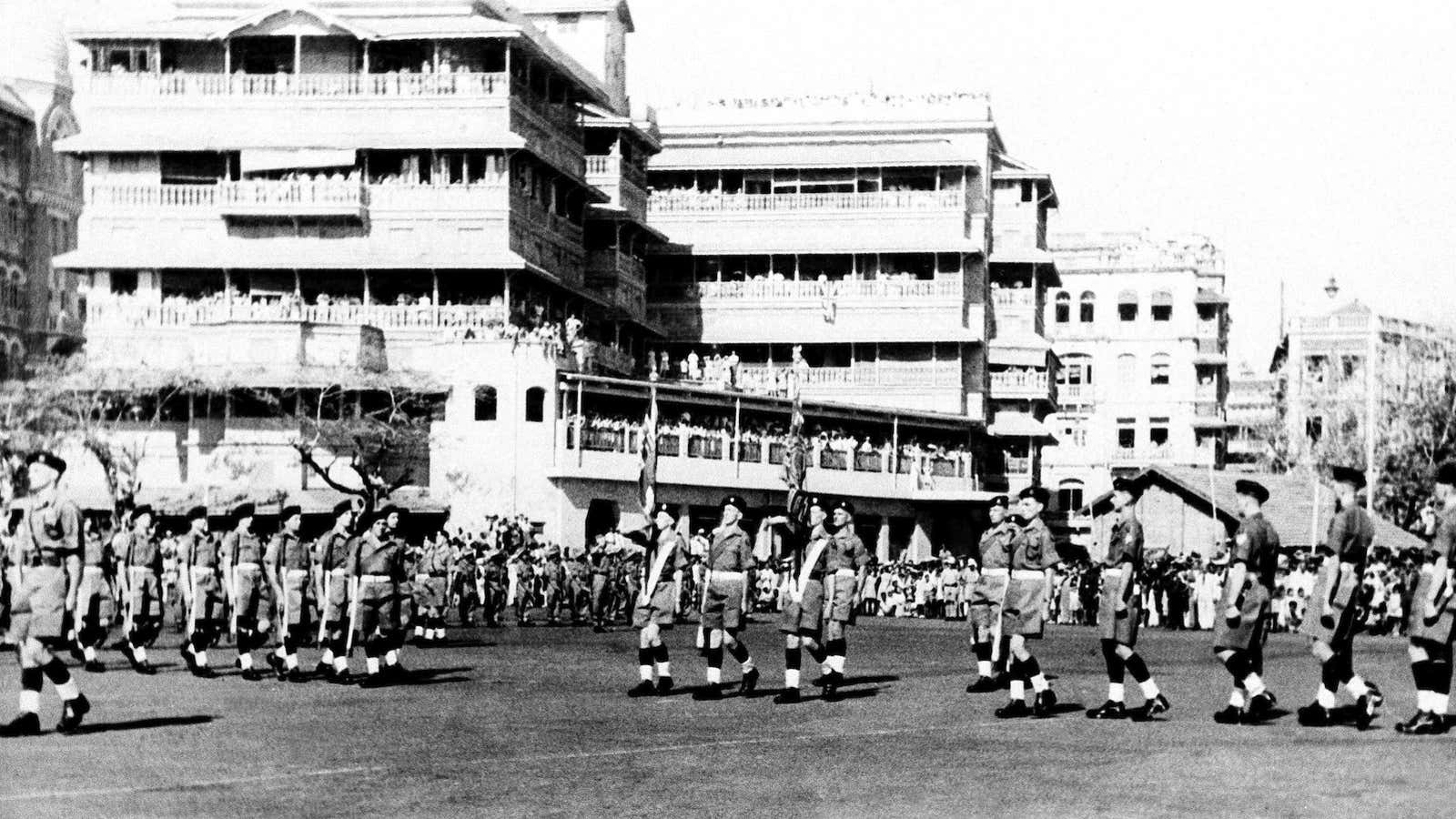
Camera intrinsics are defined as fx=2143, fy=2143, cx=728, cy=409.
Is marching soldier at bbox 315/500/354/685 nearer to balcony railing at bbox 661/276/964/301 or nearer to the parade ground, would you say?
the parade ground

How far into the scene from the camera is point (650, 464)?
189 feet

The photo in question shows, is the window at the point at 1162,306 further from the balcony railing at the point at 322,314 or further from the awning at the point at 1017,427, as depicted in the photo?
the balcony railing at the point at 322,314

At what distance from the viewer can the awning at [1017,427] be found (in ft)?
272

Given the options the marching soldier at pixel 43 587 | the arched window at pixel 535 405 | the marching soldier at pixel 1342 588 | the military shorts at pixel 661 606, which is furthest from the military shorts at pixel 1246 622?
the arched window at pixel 535 405

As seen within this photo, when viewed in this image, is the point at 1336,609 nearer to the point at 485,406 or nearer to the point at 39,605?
the point at 39,605


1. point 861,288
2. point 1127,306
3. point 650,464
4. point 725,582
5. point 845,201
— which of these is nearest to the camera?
point 725,582

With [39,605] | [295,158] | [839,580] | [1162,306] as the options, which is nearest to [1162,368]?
[1162,306]

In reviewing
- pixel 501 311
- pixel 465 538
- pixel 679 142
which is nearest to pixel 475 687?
pixel 465 538

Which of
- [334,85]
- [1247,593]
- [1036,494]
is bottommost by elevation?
[1247,593]

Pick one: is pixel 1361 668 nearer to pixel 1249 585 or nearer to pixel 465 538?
pixel 1249 585

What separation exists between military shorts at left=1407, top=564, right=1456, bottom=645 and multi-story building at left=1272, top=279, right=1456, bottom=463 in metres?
50.4

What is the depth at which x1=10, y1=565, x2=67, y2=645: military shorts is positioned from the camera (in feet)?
58.4

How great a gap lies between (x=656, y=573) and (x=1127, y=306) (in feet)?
284

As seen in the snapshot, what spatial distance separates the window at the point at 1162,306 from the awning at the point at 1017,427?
2449 cm
